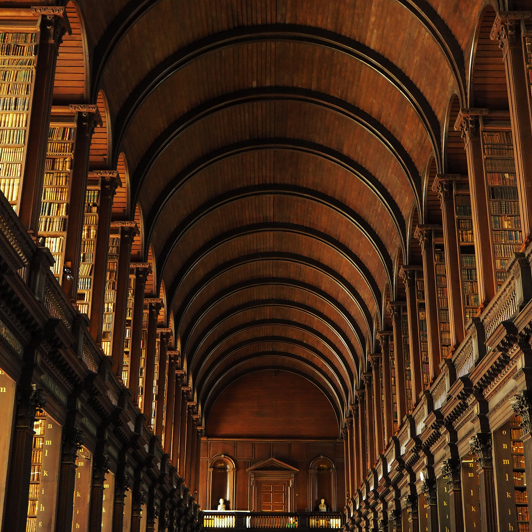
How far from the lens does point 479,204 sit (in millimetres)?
14000

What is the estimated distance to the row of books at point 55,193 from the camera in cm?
1414

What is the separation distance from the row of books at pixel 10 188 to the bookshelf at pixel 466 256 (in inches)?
351

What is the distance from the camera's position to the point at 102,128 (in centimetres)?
1672

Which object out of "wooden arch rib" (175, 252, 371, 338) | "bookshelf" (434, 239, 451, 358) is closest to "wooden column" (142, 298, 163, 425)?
"wooden arch rib" (175, 252, 371, 338)

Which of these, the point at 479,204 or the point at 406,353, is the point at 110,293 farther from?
the point at 406,353

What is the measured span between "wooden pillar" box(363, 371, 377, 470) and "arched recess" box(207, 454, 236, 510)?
10.9 metres

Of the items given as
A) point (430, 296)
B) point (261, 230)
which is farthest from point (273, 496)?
point (430, 296)

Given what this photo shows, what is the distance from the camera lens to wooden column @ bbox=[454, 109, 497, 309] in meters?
13.4

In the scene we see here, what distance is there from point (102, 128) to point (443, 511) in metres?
10.4

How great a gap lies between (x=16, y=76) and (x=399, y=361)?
1414cm

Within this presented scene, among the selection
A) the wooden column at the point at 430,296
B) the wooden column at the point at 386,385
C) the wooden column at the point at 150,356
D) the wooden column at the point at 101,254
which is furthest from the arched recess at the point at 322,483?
the wooden column at the point at 101,254

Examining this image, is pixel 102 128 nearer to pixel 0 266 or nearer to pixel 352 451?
pixel 0 266

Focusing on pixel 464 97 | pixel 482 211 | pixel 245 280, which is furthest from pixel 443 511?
pixel 245 280

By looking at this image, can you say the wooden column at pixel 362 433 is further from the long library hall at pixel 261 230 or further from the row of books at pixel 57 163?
the row of books at pixel 57 163
